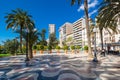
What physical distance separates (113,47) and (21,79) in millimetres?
43537

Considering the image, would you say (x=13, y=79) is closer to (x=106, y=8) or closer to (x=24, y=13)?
(x=106, y=8)

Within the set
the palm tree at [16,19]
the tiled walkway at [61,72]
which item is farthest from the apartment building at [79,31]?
the tiled walkway at [61,72]

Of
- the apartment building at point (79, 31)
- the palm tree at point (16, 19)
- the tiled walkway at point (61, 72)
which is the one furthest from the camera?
the apartment building at point (79, 31)

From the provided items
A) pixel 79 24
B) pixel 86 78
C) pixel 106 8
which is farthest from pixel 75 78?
pixel 79 24

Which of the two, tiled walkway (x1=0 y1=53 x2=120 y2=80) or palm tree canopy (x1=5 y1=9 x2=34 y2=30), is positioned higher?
palm tree canopy (x1=5 y1=9 x2=34 y2=30)

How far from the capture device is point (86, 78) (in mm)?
10328

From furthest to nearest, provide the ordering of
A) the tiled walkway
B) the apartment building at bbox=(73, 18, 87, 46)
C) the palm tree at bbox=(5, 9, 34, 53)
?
the apartment building at bbox=(73, 18, 87, 46)
the palm tree at bbox=(5, 9, 34, 53)
the tiled walkway

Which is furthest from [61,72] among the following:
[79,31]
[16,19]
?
[79,31]

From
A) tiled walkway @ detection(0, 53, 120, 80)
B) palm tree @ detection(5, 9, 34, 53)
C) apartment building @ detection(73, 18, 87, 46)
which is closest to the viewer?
tiled walkway @ detection(0, 53, 120, 80)

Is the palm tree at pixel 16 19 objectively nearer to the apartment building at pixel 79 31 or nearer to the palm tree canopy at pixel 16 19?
the palm tree canopy at pixel 16 19

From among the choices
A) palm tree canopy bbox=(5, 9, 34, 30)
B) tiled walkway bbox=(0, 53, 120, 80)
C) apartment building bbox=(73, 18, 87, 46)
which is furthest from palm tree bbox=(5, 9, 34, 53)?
apartment building bbox=(73, 18, 87, 46)

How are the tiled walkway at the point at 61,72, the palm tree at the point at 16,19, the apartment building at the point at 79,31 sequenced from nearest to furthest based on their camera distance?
the tiled walkway at the point at 61,72 → the palm tree at the point at 16,19 → the apartment building at the point at 79,31

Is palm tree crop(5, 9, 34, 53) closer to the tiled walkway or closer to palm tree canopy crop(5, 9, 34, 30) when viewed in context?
palm tree canopy crop(5, 9, 34, 30)

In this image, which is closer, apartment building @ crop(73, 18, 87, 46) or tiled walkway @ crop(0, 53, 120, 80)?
tiled walkway @ crop(0, 53, 120, 80)
